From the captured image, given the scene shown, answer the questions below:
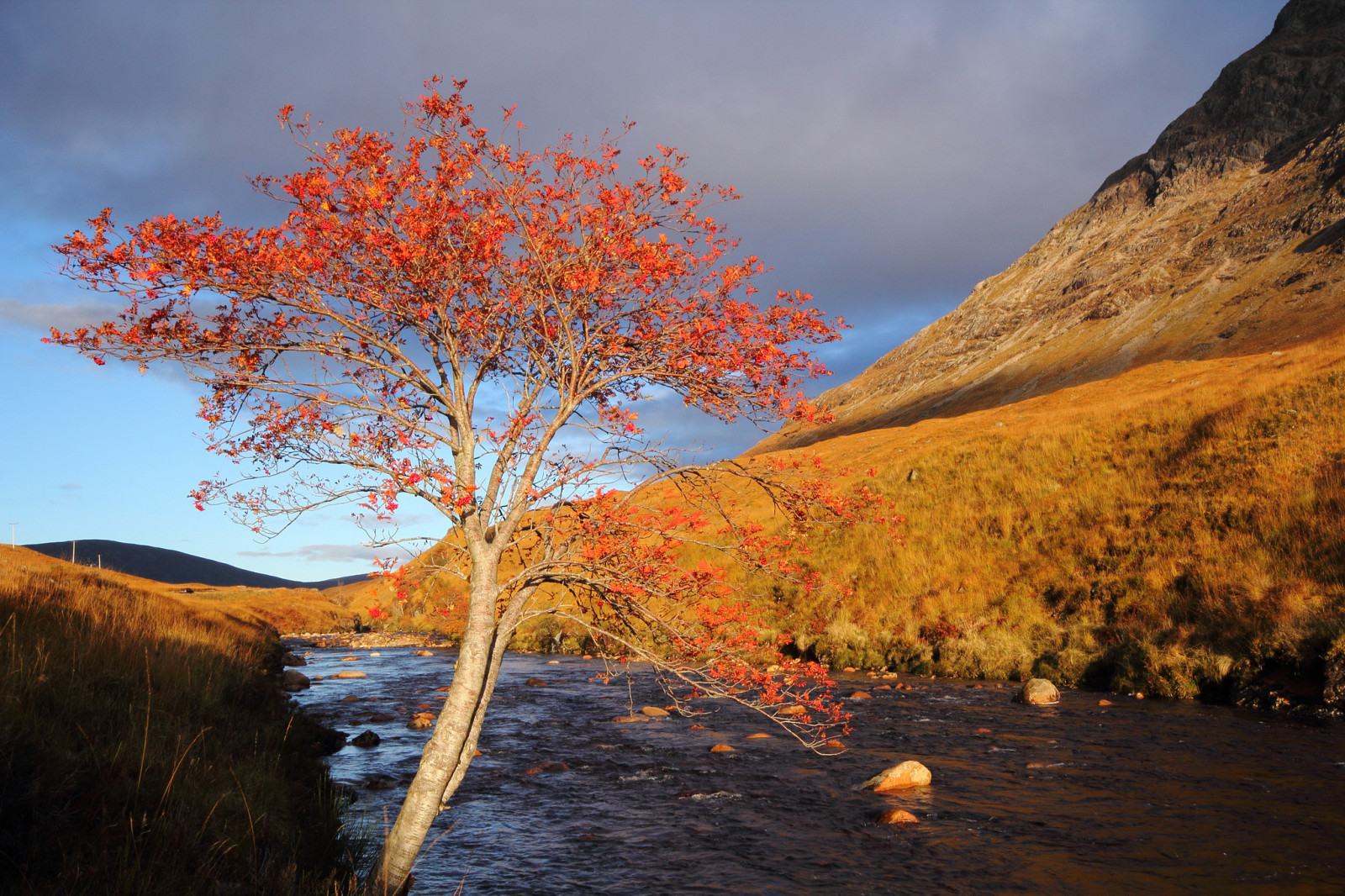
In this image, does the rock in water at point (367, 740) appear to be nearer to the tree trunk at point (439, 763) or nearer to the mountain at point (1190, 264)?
the tree trunk at point (439, 763)

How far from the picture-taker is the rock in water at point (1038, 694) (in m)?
16.8

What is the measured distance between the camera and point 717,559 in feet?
116

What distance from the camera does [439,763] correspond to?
22.0ft

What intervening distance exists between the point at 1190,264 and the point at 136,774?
157375 mm

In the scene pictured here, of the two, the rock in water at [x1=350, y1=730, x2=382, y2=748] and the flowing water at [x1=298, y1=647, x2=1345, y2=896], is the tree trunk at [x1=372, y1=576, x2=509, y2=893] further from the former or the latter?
the rock in water at [x1=350, y1=730, x2=382, y2=748]

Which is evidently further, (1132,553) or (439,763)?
(1132,553)

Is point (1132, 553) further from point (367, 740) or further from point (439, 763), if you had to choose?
point (367, 740)

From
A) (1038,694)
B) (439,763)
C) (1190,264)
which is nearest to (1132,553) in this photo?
(1038,694)

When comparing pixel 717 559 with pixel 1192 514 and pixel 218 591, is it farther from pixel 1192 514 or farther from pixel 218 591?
pixel 218 591

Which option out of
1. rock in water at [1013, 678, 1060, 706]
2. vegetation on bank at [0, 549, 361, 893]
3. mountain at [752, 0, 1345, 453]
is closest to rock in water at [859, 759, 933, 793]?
rock in water at [1013, 678, 1060, 706]

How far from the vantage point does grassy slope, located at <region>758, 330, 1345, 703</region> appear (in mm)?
16000

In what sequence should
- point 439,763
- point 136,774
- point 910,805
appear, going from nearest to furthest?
point 136,774 < point 439,763 < point 910,805

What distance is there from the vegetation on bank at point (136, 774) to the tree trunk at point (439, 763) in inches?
23.0

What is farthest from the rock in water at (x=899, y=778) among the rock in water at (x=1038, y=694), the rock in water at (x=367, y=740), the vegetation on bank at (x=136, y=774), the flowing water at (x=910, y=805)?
the rock in water at (x=367, y=740)
